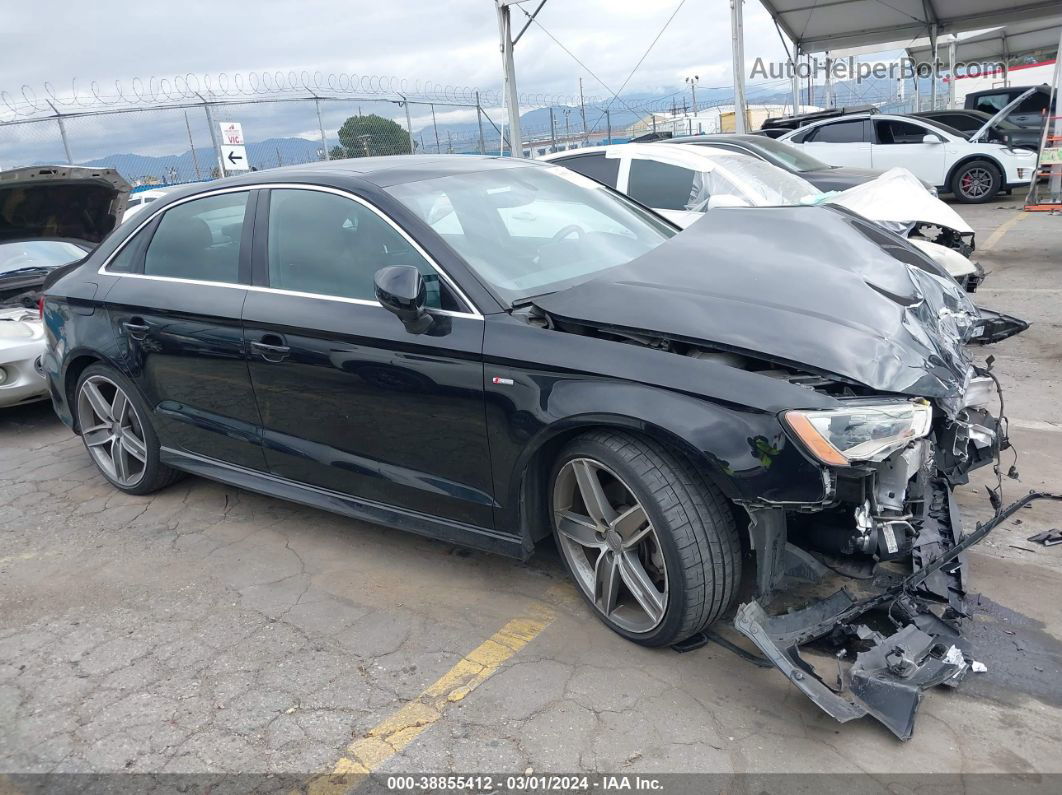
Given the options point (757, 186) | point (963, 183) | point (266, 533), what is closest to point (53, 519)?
point (266, 533)

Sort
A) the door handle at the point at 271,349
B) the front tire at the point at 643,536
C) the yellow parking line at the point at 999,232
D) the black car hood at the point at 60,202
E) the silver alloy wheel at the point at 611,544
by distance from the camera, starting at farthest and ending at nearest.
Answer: the yellow parking line at the point at 999,232 < the black car hood at the point at 60,202 < the door handle at the point at 271,349 < the silver alloy wheel at the point at 611,544 < the front tire at the point at 643,536

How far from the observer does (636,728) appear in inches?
99.7

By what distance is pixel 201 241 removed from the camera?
13.3ft

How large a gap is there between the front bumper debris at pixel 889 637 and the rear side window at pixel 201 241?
2.74 meters

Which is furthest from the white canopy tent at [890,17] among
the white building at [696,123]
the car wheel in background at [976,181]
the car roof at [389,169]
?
the car roof at [389,169]

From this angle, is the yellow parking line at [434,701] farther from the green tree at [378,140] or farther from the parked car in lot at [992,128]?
the green tree at [378,140]

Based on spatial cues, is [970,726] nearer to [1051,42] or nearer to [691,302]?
[691,302]

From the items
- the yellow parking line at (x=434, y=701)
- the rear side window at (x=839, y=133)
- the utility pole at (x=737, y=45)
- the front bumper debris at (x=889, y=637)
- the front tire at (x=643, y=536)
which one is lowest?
the yellow parking line at (x=434, y=701)

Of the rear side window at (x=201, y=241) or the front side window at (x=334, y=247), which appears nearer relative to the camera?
the front side window at (x=334, y=247)

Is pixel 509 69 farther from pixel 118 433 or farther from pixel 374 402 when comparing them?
pixel 374 402

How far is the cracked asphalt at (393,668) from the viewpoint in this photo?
2.45m

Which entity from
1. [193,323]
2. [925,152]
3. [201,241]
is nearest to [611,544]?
[193,323]

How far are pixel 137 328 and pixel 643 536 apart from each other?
281 cm

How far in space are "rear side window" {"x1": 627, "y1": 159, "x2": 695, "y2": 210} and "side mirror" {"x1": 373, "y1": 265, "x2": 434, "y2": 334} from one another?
17.2ft
